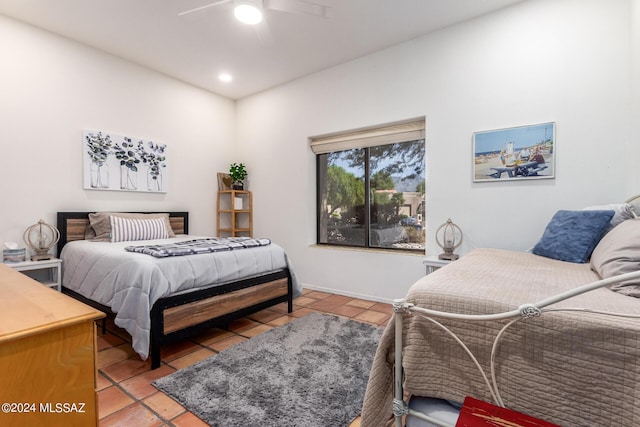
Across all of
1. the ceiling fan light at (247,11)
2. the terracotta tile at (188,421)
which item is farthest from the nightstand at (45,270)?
the ceiling fan light at (247,11)

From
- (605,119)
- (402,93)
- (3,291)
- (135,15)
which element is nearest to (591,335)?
(3,291)

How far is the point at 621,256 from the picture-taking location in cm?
132

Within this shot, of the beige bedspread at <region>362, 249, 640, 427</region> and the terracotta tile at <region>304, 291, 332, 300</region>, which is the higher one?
the beige bedspread at <region>362, 249, 640, 427</region>

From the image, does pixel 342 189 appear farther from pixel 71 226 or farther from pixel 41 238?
pixel 41 238

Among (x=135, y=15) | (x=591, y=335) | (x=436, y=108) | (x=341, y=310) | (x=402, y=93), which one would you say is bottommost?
(x=341, y=310)

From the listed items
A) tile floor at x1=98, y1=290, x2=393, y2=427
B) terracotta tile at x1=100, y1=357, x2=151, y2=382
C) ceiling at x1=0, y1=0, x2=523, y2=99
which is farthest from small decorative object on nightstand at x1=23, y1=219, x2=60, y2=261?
ceiling at x1=0, y1=0, x2=523, y2=99

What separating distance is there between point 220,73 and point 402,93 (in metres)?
2.26

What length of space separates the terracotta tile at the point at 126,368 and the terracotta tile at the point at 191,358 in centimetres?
17

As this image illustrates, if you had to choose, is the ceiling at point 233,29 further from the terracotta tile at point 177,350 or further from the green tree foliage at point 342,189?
the terracotta tile at point 177,350

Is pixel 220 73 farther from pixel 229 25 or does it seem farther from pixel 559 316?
pixel 559 316

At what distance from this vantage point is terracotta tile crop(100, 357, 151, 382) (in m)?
1.94

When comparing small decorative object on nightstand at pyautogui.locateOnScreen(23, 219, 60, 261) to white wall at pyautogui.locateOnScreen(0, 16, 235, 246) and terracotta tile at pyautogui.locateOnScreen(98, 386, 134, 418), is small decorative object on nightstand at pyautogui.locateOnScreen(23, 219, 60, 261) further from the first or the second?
terracotta tile at pyautogui.locateOnScreen(98, 386, 134, 418)

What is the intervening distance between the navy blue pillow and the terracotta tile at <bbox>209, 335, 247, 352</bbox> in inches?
90.2

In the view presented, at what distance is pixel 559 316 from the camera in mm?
864
